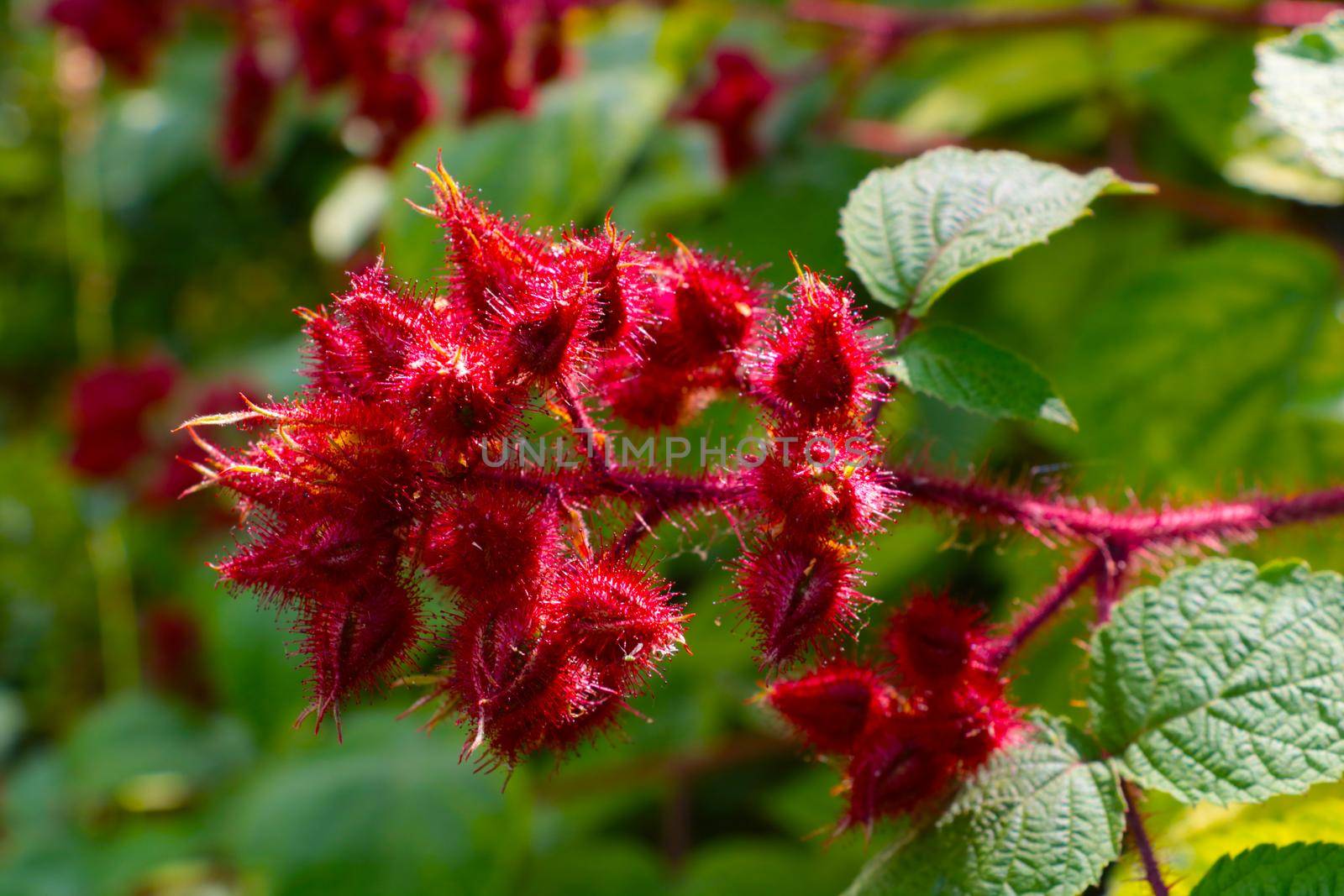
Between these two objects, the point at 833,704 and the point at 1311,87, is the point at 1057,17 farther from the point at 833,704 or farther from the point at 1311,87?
the point at 833,704

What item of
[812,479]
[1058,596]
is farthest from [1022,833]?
[812,479]

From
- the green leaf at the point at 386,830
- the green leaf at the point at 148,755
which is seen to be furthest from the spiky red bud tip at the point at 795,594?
the green leaf at the point at 148,755

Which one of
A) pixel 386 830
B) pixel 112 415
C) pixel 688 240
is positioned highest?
pixel 688 240

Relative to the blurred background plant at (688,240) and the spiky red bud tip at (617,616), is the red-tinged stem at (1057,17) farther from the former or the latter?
the spiky red bud tip at (617,616)

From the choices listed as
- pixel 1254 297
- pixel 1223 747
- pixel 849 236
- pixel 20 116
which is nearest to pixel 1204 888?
pixel 1223 747

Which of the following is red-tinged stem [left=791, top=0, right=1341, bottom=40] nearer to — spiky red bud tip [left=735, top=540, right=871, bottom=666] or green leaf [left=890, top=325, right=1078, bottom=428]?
green leaf [left=890, top=325, right=1078, bottom=428]
